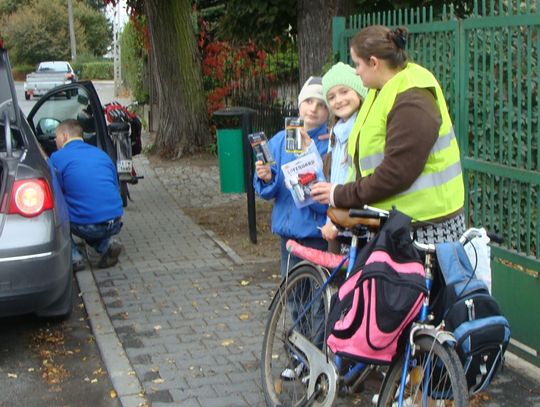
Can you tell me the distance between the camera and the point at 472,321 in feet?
11.3

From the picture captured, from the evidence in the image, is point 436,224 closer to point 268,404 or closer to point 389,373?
point 389,373

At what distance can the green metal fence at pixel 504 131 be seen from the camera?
4.66 m

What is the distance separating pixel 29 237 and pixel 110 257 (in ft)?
7.87

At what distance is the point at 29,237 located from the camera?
527 centimetres

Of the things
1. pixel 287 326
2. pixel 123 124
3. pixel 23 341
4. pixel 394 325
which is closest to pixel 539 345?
pixel 287 326

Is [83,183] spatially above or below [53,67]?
below

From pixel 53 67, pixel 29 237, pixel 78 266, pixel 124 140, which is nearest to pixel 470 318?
pixel 29 237

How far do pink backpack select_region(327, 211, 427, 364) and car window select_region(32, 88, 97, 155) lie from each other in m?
5.50

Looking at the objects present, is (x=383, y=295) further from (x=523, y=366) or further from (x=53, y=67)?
(x=53, y=67)

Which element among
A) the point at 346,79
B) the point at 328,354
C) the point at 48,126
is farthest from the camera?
the point at 48,126

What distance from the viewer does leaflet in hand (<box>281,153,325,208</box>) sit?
433 cm

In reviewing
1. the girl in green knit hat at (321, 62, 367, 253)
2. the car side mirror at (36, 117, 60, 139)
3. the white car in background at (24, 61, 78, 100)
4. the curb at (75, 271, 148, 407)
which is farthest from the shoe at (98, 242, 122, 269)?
the white car in background at (24, 61, 78, 100)

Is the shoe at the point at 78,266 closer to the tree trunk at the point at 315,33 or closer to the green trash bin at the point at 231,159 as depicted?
the green trash bin at the point at 231,159

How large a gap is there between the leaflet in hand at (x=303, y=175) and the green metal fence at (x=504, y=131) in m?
1.15
